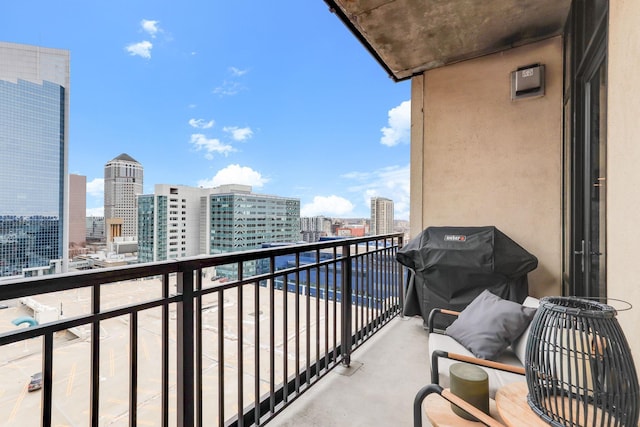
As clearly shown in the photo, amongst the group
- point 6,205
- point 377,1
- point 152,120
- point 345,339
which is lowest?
point 345,339

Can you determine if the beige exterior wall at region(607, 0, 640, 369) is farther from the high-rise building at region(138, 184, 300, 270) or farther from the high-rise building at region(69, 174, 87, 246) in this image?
the high-rise building at region(69, 174, 87, 246)

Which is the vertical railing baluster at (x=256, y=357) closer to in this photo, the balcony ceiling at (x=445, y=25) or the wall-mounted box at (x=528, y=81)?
the balcony ceiling at (x=445, y=25)

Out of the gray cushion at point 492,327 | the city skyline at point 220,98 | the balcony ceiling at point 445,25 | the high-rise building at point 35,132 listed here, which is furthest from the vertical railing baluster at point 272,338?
the city skyline at point 220,98

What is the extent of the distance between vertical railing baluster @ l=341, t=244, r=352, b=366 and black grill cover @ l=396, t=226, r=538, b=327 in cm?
78

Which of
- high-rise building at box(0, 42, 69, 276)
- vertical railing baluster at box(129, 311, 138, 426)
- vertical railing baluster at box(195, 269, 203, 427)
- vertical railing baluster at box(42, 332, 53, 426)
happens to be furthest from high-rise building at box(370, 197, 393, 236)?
high-rise building at box(0, 42, 69, 276)

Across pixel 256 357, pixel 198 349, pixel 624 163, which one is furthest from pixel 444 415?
pixel 624 163

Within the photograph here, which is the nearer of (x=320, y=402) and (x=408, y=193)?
(x=320, y=402)

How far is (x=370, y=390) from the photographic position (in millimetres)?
2018

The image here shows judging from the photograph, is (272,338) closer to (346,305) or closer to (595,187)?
(346,305)

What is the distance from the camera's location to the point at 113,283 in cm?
100

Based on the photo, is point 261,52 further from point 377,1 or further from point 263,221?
point 377,1

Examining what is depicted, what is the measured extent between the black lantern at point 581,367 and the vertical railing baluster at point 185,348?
1227 mm

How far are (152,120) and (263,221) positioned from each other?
25.5 meters

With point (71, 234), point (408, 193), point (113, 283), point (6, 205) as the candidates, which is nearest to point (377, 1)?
point (408, 193)
